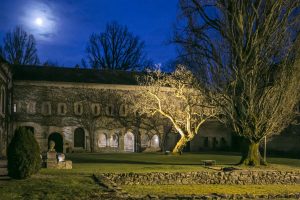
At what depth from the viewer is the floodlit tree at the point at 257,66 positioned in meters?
24.1

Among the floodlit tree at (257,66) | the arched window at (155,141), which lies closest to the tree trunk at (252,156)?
the floodlit tree at (257,66)

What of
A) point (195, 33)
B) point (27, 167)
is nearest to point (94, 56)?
point (195, 33)

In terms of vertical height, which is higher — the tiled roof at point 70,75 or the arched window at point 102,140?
the tiled roof at point 70,75

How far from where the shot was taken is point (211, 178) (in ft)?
72.4

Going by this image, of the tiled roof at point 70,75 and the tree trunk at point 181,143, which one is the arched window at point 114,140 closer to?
the tiled roof at point 70,75

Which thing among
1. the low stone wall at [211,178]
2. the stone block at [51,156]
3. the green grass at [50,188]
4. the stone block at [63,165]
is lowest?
the low stone wall at [211,178]

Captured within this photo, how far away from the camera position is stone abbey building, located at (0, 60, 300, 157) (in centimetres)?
4373

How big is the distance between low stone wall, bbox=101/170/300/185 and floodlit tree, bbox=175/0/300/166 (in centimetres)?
256

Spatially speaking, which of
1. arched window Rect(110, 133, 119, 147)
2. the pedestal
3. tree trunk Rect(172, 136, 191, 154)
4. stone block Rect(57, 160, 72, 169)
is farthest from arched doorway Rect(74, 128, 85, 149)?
stone block Rect(57, 160, 72, 169)

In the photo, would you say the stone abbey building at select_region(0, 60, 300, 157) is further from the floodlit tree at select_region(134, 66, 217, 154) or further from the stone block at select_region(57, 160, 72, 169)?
the stone block at select_region(57, 160, 72, 169)

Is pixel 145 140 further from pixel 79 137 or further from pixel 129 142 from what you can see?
pixel 79 137

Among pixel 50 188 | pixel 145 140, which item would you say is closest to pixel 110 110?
pixel 145 140

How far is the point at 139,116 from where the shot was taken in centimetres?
4709

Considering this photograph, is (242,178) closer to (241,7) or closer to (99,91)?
(241,7)
